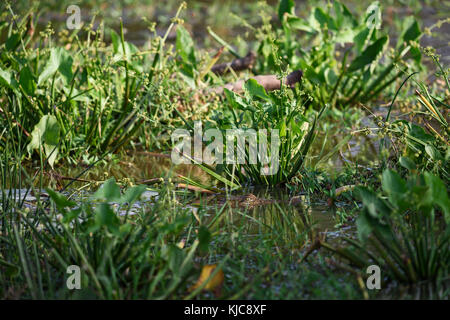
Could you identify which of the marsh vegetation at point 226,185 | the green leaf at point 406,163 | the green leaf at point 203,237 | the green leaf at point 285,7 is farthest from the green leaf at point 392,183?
the green leaf at point 285,7

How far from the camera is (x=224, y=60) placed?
4.32 metres

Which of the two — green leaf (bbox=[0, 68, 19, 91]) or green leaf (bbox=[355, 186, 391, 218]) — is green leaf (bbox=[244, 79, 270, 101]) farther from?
green leaf (bbox=[0, 68, 19, 91])

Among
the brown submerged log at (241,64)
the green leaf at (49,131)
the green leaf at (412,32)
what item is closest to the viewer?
the green leaf at (49,131)

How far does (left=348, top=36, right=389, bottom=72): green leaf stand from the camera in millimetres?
2963

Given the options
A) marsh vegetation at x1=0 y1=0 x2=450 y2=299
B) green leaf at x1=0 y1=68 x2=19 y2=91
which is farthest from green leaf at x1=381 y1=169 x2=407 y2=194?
green leaf at x1=0 y1=68 x2=19 y2=91

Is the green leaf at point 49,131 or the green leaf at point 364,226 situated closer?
the green leaf at point 364,226

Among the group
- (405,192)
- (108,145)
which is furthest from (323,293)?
(108,145)

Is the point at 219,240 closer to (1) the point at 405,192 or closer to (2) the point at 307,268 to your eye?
(2) the point at 307,268

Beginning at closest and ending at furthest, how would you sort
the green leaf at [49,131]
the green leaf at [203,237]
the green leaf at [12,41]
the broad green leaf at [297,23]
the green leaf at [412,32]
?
the green leaf at [203,237] < the green leaf at [49,131] < the green leaf at [12,41] < the green leaf at [412,32] < the broad green leaf at [297,23]

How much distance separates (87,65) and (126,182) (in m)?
0.93

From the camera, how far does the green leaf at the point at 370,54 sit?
9.72ft

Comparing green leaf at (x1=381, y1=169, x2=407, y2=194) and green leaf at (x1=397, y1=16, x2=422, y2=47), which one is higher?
green leaf at (x1=397, y1=16, x2=422, y2=47)

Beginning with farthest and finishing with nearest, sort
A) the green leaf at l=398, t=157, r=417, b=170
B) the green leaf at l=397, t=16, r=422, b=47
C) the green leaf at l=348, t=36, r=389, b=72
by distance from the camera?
the green leaf at l=397, t=16, r=422, b=47
the green leaf at l=348, t=36, r=389, b=72
the green leaf at l=398, t=157, r=417, b=170

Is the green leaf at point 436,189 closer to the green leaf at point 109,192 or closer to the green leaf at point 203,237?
the green leaf at point 203,237
